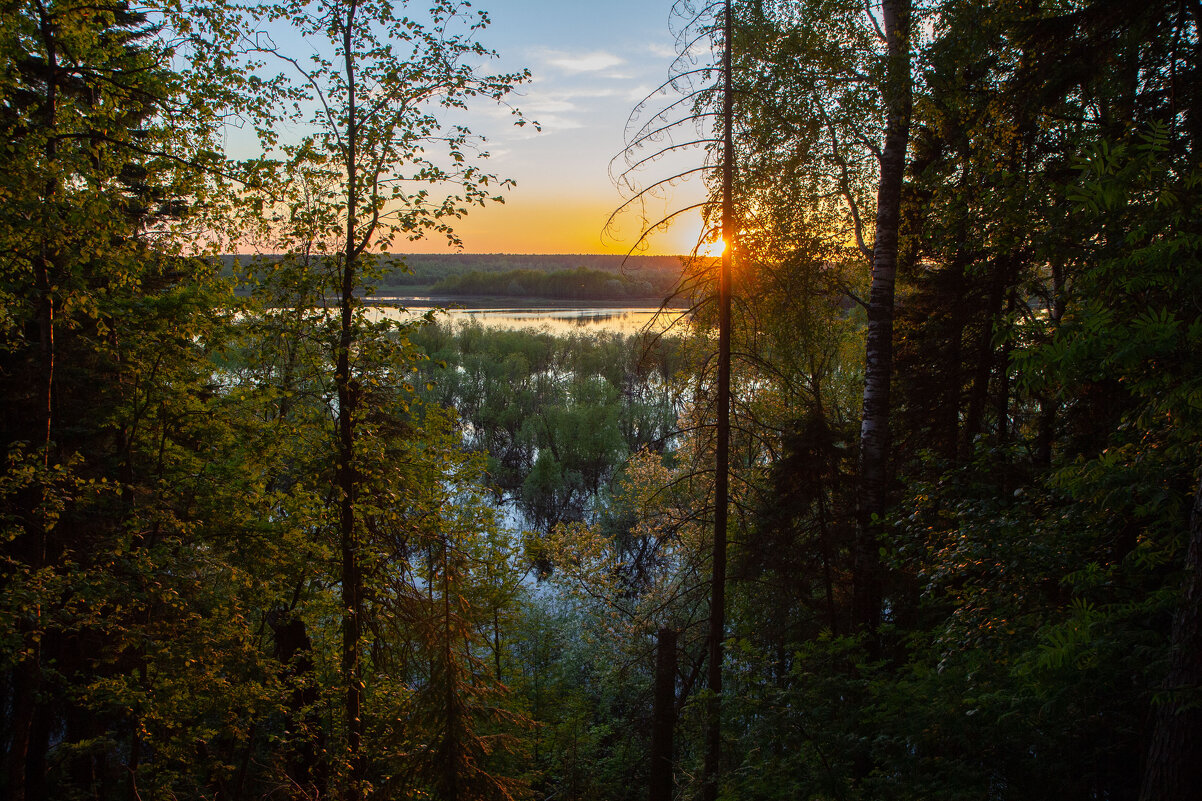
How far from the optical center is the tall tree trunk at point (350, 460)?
6801 mm

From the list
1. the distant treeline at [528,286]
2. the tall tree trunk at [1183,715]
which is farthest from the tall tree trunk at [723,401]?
the distant treeline at [528,286]

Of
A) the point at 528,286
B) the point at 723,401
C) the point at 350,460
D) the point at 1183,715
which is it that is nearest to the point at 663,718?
the point at 723,401

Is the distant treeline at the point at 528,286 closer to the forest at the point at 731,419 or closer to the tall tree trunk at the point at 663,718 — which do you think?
the forest at the point at 731,419

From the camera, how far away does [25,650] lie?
6059 millimetres

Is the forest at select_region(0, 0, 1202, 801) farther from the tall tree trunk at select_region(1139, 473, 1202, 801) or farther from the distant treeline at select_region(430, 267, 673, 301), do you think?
the distant treeline at select_region(430, 267, 673, 301)

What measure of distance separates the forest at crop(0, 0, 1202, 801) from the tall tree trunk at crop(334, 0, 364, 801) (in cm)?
5

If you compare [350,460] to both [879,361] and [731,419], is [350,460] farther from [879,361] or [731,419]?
[879,361]

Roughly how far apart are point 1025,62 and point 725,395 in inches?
192

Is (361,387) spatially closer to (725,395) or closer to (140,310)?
(140,310)

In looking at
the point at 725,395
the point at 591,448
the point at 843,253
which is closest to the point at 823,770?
the point at 725,395

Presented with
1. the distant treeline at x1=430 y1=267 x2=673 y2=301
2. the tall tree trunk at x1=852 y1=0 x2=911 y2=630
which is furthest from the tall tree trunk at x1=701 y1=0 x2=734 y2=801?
the distant treeline at x1=430 y1=267 x2=673 y2=301

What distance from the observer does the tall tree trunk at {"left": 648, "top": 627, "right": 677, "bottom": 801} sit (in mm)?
7344

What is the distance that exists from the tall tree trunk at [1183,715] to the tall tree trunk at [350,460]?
661 centimetres

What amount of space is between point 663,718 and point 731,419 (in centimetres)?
376
